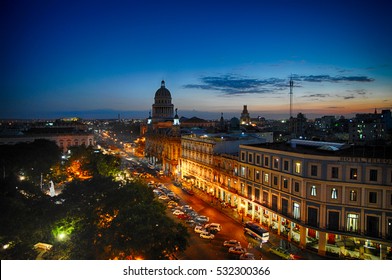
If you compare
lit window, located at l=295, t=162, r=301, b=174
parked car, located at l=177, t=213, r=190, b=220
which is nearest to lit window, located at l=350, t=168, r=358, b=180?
lit window, located at l=295, t=162, r=301, b=174

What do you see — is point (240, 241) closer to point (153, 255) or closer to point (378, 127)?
point (153, 255)

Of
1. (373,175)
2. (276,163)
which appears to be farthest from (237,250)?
(373,175)

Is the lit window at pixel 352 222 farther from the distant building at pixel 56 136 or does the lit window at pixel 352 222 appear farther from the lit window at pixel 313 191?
the distant building at pixel 56 136

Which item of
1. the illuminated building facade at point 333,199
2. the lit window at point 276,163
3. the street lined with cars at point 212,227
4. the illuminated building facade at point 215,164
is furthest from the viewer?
the illuminated building facade at point 215,164

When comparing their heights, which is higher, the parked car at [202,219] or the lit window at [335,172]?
the lit window at [335,172]

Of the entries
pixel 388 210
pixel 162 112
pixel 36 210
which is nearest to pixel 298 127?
pixel 162 112

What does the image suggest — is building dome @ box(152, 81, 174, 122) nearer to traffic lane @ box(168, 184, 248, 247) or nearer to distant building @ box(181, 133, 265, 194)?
distant building @ box(181, 133, 265, 194)

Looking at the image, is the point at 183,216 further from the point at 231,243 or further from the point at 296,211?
the point at 296,211

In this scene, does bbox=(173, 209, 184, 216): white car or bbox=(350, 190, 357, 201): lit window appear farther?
bbox=(173, 209, 184, 216): white car

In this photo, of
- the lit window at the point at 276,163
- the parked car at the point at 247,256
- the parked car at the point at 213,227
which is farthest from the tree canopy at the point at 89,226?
the lit window at the point at 276,163

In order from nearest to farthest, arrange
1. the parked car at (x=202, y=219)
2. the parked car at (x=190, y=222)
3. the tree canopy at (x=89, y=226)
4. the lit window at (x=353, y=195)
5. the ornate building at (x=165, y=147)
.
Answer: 1. the tree canopy at (x=89, y=226)
2. the lit window at (x=353, y=195)
3. the parked car at (x=190, y=222)
4. the parked car at (x=202, y=219)
5. the ornate building at (x=165, y=147)

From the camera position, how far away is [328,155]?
1391cm

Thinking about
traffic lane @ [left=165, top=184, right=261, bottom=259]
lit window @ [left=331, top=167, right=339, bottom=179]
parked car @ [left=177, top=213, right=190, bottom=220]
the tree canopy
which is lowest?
traffic lane @ [left=165, top=184, right=261, bottom=259]

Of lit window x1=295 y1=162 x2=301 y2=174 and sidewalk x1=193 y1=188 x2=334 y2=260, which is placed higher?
lit window x1=295 y1=162 x2=301 y2=174
